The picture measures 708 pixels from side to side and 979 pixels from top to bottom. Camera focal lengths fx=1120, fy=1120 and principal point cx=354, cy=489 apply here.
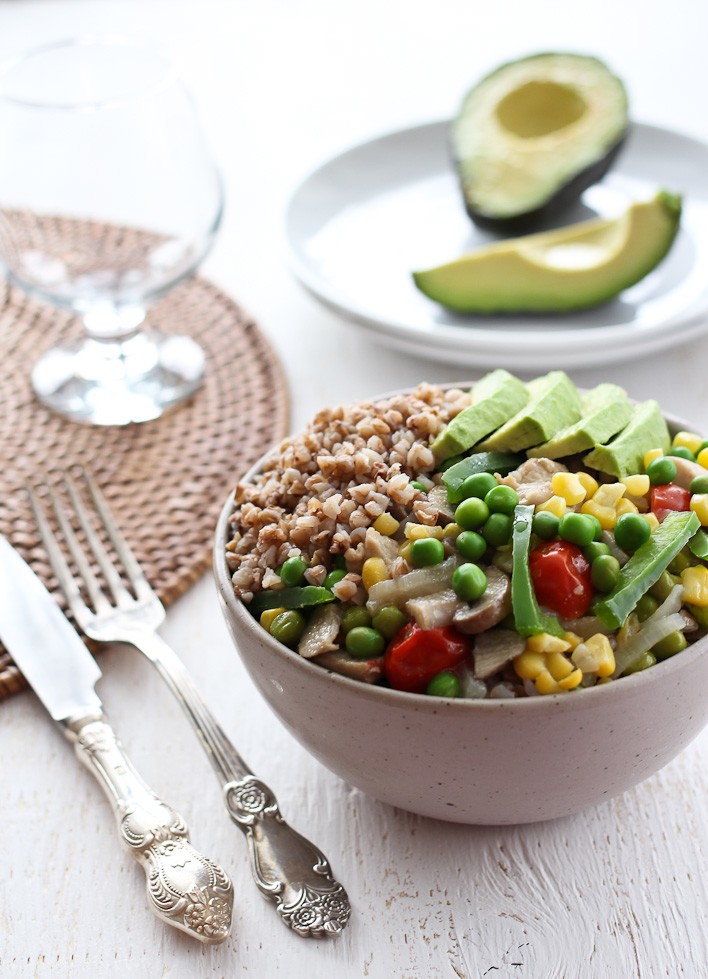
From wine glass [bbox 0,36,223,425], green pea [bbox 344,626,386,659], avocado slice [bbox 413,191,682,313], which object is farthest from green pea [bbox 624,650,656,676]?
wine glass [bbox 0,36,223,425]

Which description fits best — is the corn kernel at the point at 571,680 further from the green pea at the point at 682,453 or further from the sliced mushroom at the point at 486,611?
the green pea at the point at 682,453

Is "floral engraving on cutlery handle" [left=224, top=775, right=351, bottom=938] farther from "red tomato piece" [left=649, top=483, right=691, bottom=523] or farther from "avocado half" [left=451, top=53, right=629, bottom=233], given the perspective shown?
"avocado half" [left=451, top=53, right=629, bottom=233]

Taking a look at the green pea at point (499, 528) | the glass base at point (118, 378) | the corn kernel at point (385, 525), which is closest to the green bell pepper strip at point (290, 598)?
the corn kernel at point (385, 525)

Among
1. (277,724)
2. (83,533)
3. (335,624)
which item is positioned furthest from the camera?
(83,533)

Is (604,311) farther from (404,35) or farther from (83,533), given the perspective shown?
(404,35)

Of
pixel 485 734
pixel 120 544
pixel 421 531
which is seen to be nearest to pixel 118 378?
pixel 120 544

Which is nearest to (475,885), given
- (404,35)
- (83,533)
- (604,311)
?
(83,533)

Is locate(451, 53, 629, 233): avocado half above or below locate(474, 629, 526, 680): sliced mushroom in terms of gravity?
below
